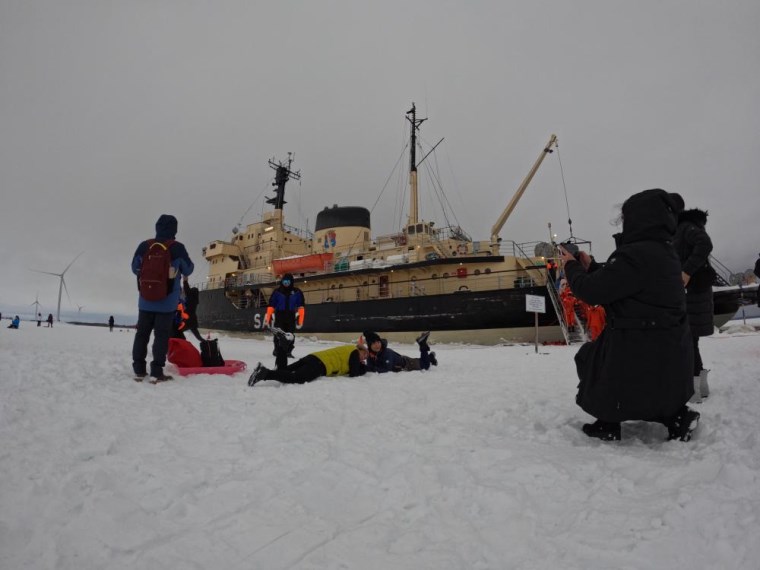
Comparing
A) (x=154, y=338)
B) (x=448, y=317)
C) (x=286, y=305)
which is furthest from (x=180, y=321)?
(x=448, y=317)

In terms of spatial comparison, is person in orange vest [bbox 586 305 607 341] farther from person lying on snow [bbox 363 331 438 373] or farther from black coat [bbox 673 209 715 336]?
black coat [bbox 673 209 715 336]

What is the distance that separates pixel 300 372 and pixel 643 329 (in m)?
3.04

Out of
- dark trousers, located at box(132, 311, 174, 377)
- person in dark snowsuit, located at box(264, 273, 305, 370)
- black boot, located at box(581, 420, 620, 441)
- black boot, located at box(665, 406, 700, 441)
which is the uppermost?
person in dark snowsuit, located at box(264, 273, 305, 370)

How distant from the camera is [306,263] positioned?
19.0m

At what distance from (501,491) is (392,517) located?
1.48 feet

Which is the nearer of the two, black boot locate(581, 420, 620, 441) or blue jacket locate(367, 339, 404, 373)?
black boot locate(581, 420, 620, 441)

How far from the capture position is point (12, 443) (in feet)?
5.63

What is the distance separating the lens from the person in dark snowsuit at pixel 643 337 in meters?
2.02

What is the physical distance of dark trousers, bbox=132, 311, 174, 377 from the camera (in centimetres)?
378

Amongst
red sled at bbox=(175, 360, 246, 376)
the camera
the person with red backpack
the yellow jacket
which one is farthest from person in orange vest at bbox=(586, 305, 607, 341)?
the person with red backpack

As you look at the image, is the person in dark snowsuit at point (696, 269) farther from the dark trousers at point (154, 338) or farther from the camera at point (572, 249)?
the dark trousers at point (154, 338)

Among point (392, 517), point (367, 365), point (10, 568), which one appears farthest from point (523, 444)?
point (367, 365)

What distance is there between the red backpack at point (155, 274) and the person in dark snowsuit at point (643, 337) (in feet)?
11.9

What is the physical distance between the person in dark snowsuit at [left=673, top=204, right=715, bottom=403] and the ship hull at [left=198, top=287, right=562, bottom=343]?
31.7ft
